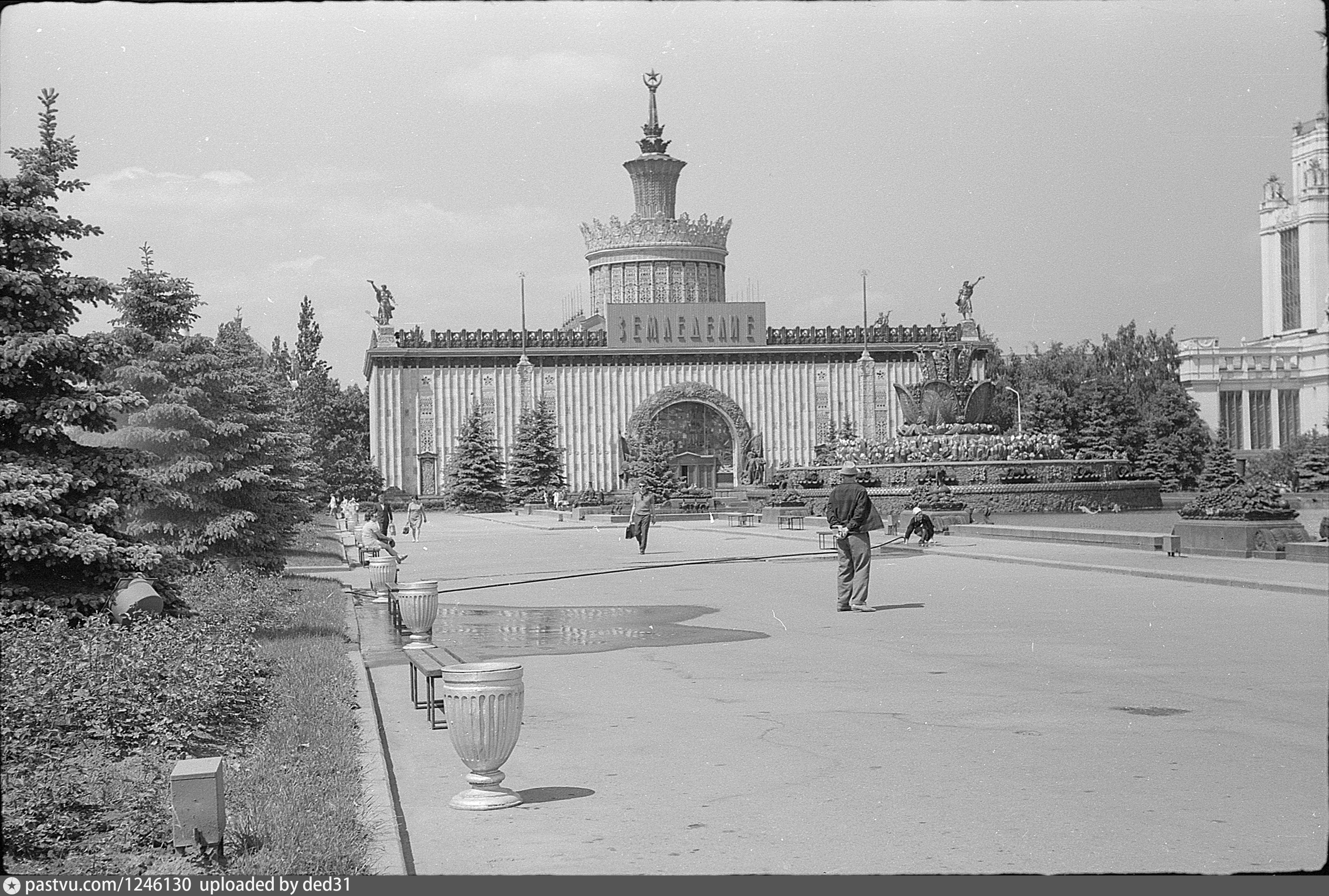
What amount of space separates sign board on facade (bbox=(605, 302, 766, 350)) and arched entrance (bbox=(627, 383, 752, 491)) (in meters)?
2.67

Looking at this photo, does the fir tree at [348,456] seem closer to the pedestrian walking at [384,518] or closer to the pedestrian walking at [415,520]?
the pedestrian walking at [415,520]

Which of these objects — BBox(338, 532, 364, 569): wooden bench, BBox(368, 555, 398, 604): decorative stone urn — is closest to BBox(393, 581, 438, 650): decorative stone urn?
BBox(368, 555, 398, 604): decorative stone urn

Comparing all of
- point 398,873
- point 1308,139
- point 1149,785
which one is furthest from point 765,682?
point 1308,139

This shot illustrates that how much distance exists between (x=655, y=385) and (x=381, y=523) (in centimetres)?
4853

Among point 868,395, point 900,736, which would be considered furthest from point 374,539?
point 868,395

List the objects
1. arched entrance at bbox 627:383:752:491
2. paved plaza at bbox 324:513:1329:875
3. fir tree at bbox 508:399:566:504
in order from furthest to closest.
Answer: arched entrance at bbox 627:383:752:491
fir tree at bbox 508:399:566:504
paved plaza at bbox 324:513:1329:875

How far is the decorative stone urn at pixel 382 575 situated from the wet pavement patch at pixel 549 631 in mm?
820

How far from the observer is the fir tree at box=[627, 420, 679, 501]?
59844 millimetres

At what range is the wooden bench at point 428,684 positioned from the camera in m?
8.41

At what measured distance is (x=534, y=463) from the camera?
234ft

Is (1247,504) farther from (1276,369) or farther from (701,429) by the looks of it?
(1276,369)

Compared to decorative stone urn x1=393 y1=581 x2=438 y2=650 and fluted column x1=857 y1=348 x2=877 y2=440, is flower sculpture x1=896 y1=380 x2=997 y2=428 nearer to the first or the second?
decorative stone urn x1=393 y1=581 x2=438 y2=650

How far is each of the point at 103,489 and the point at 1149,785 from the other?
717 cm

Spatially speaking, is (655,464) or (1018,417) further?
(1018,417)
